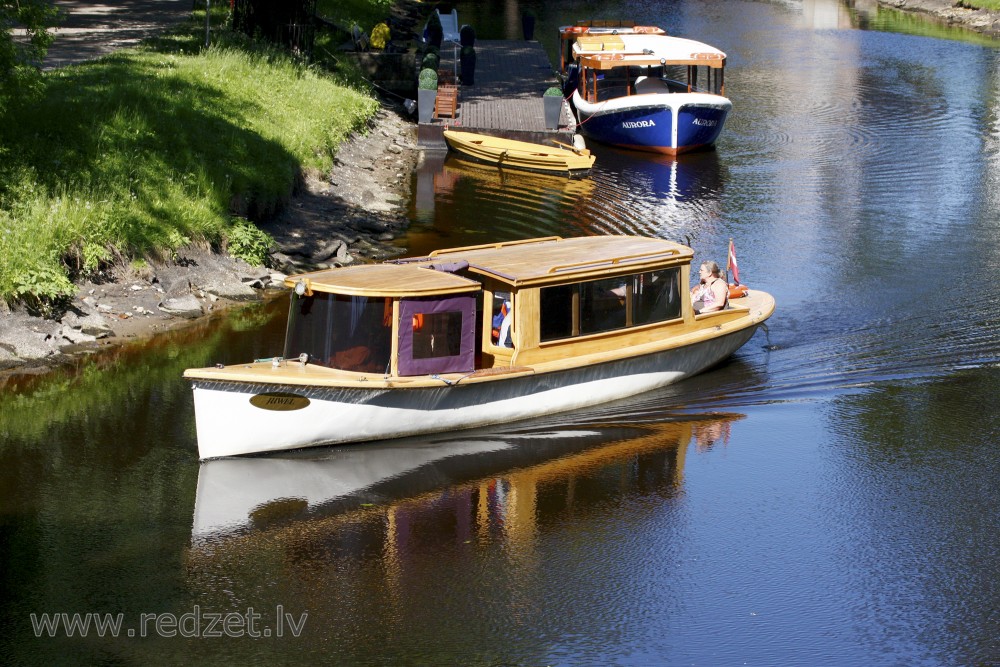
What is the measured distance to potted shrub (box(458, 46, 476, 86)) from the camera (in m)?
41.5

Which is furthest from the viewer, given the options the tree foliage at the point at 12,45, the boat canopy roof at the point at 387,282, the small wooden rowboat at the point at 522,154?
the small wooden rowboat at the point at 522,154

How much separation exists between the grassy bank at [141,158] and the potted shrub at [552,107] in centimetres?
668

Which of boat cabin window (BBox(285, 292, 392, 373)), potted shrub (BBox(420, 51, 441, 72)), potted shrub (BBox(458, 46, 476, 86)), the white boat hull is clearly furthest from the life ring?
potted shrub (BBox(458, 46, 476, 86))

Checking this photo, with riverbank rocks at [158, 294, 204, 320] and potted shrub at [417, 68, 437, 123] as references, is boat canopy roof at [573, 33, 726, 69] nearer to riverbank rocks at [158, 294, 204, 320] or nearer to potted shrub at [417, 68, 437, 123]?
potted shrub at [417, 68, 437, 123]

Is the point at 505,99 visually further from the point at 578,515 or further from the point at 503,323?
the point at 578,515

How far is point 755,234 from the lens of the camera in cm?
2672

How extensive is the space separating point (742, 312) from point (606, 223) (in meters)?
9.40

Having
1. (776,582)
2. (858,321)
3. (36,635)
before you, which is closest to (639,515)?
(776,582)

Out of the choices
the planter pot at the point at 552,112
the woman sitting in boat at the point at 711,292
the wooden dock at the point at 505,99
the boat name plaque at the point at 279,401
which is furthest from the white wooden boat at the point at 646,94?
the boat name plaque at the point at 279,401

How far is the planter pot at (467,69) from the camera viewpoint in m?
41.5

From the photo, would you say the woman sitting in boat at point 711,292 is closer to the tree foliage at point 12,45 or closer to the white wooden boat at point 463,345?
the white wooden boat at point 463,345

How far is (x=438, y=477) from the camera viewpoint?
15.2 metres

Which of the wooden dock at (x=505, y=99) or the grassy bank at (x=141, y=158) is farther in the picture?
the wooden dock at (x=505, y=99)

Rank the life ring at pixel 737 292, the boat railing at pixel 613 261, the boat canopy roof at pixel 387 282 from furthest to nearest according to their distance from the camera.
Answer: the life ring at pixel 737 292 < the boat railing at pixel 613 261 < the boat canopy roof at pixel 387 282
